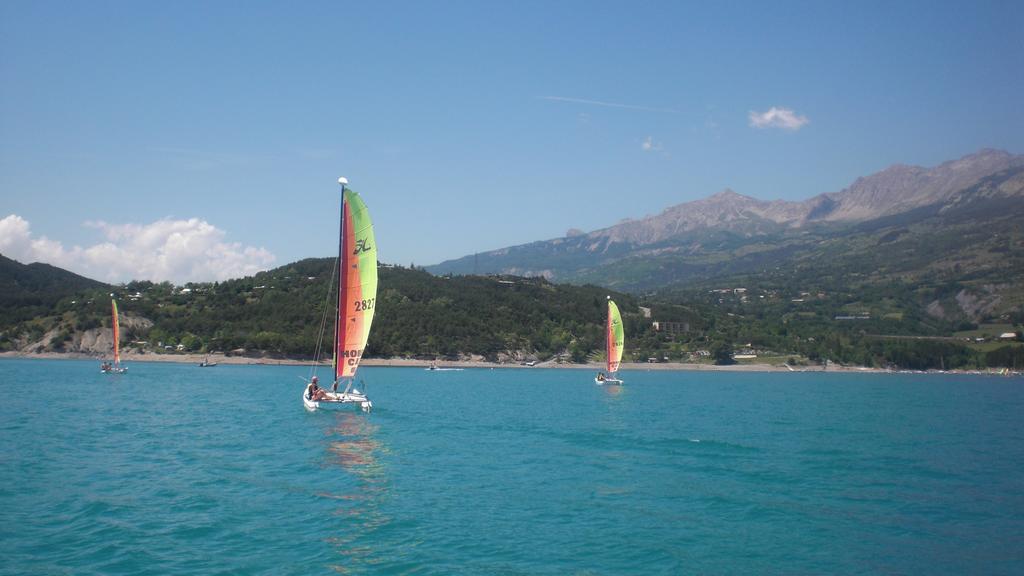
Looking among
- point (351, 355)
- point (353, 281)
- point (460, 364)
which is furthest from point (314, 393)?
point (460, 364)

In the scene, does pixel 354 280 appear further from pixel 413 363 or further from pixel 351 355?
pixel 413 363

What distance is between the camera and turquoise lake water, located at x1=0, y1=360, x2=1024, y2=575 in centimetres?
1978

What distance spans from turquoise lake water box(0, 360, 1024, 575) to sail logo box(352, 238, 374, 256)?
33.8 feet

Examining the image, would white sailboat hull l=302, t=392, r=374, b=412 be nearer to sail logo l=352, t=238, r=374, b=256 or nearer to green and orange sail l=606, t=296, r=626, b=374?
sail logo l=352, t=238, r=374, b=256

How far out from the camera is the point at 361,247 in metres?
43.6

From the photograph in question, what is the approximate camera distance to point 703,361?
19588 centimetres

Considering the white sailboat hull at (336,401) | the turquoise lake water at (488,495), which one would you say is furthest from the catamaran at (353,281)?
the turquoise lake water at (488,495)

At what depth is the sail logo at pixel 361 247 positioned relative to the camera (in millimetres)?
43188

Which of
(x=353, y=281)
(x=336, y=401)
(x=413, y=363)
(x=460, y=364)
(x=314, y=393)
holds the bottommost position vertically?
(x=460, y=364)

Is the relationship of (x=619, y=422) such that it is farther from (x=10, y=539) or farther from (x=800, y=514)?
(x=10, y=539)

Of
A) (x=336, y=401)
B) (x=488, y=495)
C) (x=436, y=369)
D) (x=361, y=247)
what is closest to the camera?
(x=488, y=495)

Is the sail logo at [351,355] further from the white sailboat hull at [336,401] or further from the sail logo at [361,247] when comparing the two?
the sail logo at [361,247]

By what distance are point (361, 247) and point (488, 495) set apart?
818 inches

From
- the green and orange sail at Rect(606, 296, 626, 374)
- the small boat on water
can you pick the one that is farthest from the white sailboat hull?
the small boat on water
